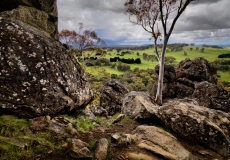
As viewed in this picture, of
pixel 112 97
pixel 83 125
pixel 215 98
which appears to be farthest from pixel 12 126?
pixel 215 98

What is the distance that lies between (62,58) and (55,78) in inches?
51.4

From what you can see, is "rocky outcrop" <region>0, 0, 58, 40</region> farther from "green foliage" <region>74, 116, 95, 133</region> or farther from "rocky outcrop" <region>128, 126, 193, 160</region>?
"rocky outcrop" <region>128, 126, 193, 160</region>

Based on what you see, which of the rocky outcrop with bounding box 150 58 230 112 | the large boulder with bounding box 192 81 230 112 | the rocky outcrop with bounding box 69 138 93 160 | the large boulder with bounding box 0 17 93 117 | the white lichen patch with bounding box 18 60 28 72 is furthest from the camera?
the rocky outcrop with bounding box 150 58 230 112

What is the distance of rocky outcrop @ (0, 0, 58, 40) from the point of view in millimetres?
11034

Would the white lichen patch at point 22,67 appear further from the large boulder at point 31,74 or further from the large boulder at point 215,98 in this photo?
the large boulder at point 215,98

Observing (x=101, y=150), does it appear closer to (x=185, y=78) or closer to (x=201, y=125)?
(x=201, y=125)

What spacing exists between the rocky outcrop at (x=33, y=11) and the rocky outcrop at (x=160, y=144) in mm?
8891

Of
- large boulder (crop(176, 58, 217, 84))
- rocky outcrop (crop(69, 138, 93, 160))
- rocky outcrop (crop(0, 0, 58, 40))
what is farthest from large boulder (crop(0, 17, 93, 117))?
large boulder (crop(176, 58, 217, 84))

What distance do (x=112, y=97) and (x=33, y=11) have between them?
22.8 m

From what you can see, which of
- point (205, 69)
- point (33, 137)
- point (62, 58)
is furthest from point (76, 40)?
point (33, 137)

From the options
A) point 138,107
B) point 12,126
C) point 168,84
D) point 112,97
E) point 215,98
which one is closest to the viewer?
point 12,126

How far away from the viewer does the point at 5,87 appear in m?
8.55

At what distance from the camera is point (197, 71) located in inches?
1758

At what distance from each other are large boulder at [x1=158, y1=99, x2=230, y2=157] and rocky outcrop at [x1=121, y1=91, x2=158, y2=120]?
305 cm
